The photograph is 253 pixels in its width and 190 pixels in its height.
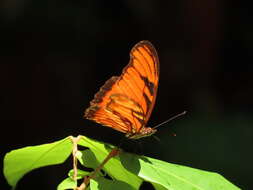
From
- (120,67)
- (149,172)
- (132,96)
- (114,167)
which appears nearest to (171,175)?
(149,172)

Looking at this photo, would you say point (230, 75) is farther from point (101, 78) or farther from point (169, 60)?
point (101, 78)

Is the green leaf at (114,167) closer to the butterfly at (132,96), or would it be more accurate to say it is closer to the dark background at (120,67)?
the butterfly at (132,96)

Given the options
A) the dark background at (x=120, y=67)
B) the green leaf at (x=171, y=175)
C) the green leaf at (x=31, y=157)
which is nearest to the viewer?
the green leaf at (x=171, y=175)

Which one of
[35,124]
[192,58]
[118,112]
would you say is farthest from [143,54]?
[192,58]

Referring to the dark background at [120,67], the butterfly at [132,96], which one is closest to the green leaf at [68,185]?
the butterfly at [132,96]

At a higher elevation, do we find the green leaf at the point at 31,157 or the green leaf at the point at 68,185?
the green leaf at the point at 31,157

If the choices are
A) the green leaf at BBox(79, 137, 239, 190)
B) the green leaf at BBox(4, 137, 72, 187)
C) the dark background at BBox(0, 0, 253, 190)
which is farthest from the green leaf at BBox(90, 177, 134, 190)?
the dark background at BBox(0, 0, 253, 190)

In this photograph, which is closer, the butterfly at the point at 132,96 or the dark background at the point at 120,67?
the butterfly at the point at 132,96
